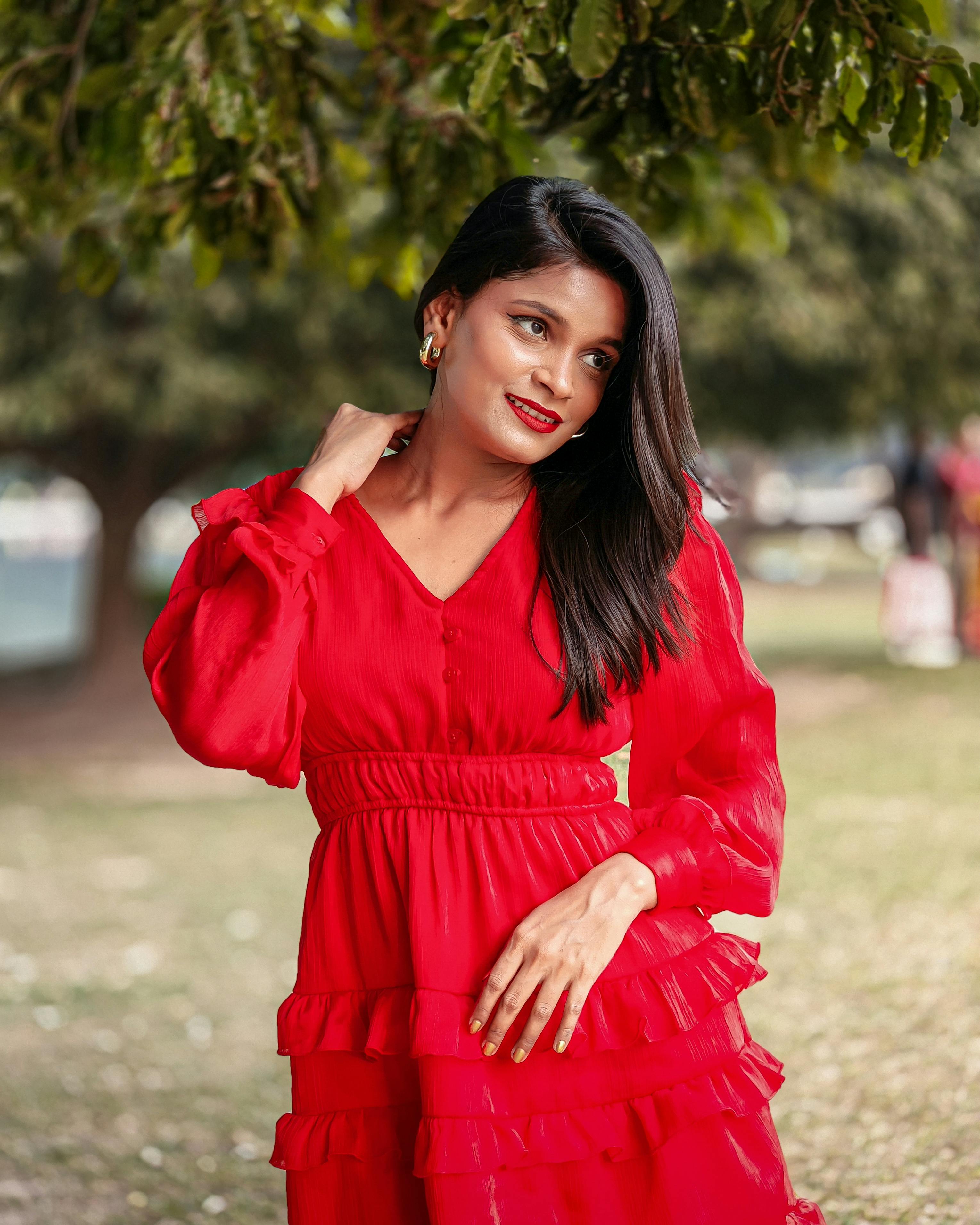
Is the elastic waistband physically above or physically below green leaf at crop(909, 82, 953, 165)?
below

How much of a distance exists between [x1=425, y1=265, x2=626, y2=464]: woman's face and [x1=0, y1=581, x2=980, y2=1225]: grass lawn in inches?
101

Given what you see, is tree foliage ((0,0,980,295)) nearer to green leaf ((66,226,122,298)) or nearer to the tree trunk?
green leaf ((66,226,122,298))

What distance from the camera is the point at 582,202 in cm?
208

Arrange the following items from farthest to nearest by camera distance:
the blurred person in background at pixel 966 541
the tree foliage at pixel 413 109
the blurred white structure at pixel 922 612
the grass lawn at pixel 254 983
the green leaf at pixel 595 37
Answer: the blurred white structure at pixel 922 612 → the blurred person in background at pixel 966 541 → the grass lawn at pixel 254 983 → the tree foliage at pixel 413 109 → the green leaf at pixel 595 37

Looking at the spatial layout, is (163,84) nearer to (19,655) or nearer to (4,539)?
(19,655)

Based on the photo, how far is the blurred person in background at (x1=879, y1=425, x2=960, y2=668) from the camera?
49.2 ft

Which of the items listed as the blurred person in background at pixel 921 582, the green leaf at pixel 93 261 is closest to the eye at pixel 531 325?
the green leaf at pixel 93 261

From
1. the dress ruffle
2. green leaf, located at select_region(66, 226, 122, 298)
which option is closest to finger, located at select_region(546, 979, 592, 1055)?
the dress ruffle

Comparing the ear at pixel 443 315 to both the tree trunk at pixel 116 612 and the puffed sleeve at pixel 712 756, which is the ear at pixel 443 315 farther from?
the tree trunk at pixel 116 612

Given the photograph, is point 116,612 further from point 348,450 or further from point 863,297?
point 348,450

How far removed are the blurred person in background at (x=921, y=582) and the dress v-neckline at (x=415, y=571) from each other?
43.6 ft

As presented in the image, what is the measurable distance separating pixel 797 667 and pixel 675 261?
6.78 metres

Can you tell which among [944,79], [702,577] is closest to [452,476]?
[702,577]

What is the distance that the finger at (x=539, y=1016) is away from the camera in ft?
6.35
